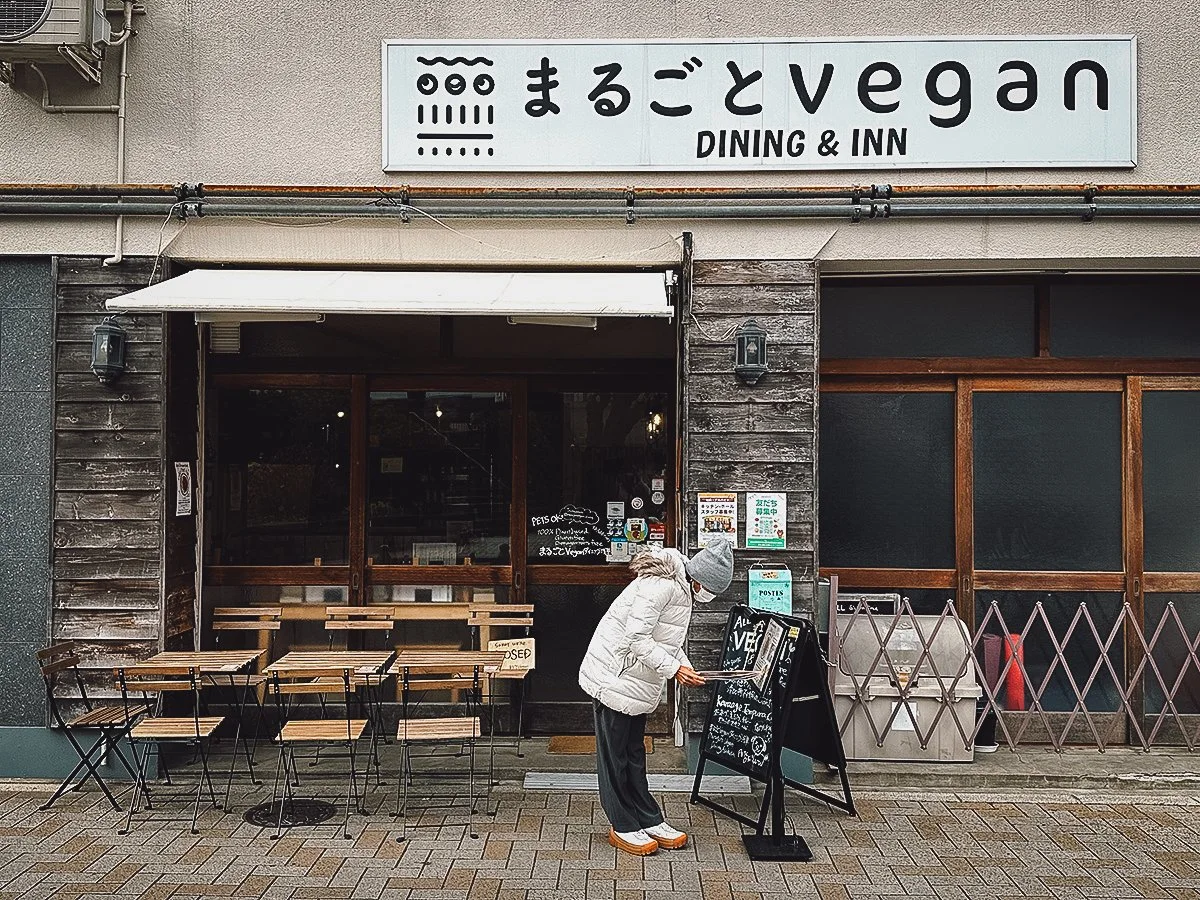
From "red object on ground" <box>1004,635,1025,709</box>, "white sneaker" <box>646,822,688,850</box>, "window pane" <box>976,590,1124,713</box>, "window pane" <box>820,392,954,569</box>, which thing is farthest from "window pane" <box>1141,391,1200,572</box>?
"white sneaker" <box>646,822,688,850</box>

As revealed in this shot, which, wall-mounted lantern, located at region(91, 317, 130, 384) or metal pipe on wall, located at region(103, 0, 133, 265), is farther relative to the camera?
metal pipe on wall, located at region(103, 0, 133, 265)

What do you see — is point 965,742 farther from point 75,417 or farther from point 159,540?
point 75,417

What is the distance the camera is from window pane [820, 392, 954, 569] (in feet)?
23.2

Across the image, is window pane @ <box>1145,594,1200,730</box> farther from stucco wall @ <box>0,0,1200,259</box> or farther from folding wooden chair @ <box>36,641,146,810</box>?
folding wooden chair @ <box>36,641,146,810</box>

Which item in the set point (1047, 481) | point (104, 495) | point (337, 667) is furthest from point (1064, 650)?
point (104, 495)

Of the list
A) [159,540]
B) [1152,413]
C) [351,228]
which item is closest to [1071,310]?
[1152,413]

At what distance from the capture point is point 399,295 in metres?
5.83

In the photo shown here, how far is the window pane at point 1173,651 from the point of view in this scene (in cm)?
694

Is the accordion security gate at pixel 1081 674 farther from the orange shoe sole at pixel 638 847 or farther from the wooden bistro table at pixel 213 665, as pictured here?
the wooden bistro table at pixel 213 665

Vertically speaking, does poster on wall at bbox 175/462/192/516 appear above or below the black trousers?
above

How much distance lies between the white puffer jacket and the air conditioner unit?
16.1 ft

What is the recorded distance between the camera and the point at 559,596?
288 inches

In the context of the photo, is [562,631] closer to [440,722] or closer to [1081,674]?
[440,722]

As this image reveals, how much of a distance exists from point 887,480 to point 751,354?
5.42ft
